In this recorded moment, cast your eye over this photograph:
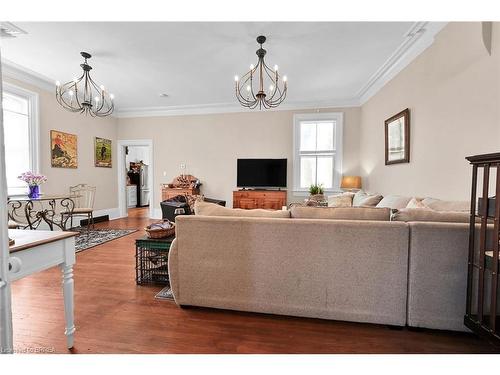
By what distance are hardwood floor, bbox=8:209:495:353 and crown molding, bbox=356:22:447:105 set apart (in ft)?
10.4

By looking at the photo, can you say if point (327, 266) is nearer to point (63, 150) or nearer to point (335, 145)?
point (335, 145)

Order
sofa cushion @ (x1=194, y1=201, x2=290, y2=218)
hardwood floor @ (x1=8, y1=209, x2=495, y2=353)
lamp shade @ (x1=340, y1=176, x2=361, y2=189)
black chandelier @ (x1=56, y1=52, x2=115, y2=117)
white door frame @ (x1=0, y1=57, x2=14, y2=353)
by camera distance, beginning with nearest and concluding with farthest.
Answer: white door frame @ (x1=0, y1=57, x2=14, y2=353), hardwood floor @ (x1=8, y1=209, x2=495, y2=353), sofa cushion @ (x1=194, y1=201, x2=290, y2=218), black chandelier @ (x1=56, y1=52, x2=115, y2=117), lamp shade @ (x1=340, y1=176, x2=361, y2=189)

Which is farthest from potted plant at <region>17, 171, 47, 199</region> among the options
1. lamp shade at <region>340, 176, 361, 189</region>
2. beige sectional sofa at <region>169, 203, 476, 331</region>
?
lamp shade at <region>340, 176, 361, 189</region>

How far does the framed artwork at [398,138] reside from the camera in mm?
3518

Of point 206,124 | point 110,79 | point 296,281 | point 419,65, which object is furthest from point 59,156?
point 419,65

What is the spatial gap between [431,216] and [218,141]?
5237 mm

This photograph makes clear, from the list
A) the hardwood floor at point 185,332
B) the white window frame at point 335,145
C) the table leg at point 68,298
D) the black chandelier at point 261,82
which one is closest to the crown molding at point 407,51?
the white window frame at point 335,145

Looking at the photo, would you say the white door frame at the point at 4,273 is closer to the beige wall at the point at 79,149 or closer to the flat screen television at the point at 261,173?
the beige wall at the point at 79,149

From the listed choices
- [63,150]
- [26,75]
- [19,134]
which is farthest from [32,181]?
[26,75]

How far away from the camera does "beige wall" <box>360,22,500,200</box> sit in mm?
2191

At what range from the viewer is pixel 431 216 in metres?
1.80

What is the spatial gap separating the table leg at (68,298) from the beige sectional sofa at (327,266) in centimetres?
70

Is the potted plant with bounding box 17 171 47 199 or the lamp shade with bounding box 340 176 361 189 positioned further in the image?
the lamp shade with bounding box 340 176 361 189

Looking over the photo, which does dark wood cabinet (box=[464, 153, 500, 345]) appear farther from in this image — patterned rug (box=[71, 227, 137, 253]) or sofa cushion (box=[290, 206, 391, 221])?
patterned rug (box=[71, 227, 137, 253])
